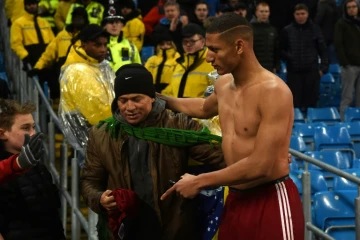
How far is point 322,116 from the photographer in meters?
11.2

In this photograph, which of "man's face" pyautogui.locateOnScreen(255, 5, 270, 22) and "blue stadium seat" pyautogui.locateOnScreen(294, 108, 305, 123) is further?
"man's face" pyautogui.locateOnScreen(255, 5, 270, 22)

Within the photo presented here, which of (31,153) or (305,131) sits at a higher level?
(31,153)

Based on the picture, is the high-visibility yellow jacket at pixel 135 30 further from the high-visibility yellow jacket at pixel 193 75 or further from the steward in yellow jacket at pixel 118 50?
the high-visibility yellow jacket at pixel 193 75

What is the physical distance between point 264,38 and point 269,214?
23.6ft

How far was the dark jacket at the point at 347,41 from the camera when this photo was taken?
11980 mm

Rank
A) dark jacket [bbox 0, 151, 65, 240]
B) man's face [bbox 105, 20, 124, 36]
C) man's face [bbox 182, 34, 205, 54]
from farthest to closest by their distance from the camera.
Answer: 1. man's face [bbox 105, 20, 124, 36]
2. man's face [bbox 182, 34, 205, 54]
3. dark jacket [bbox 0, 151, 65, 240]

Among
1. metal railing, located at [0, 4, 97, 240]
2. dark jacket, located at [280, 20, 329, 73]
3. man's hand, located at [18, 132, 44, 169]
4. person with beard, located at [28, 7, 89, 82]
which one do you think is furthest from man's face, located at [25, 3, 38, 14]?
man's hand, located at [18, 132, 44, 169]

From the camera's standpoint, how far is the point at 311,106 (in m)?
12.0

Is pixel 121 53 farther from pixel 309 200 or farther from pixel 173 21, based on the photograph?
pixel 309 200

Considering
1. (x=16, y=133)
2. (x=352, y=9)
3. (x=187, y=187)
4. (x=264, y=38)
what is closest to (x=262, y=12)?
(x=264, y=38)

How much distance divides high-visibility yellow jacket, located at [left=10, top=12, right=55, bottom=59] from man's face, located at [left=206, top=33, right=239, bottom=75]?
6.22m

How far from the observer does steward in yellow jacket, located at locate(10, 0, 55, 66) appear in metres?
10.3

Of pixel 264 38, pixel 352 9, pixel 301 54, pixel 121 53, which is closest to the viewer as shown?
pixel 121 53

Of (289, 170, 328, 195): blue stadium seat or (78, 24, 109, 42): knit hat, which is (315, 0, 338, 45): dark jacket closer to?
(289, 170, 328, 195): blue stadium seat
